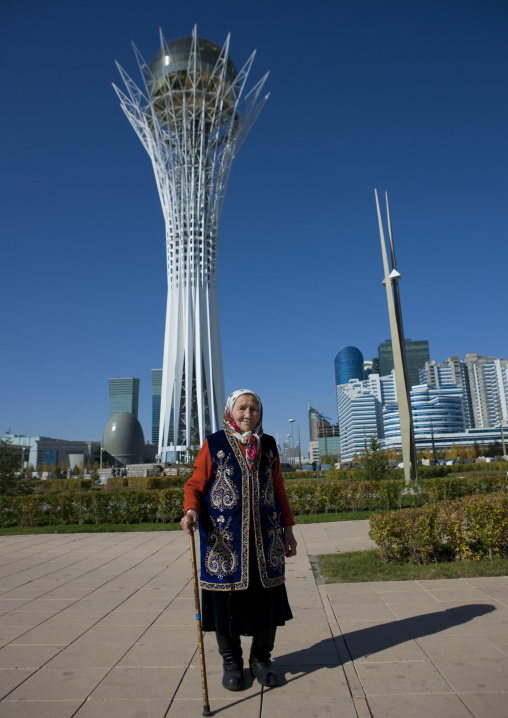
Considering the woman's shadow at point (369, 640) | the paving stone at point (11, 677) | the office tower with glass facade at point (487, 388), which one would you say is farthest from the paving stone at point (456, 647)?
the office tower with glass facade at point (487, 388)

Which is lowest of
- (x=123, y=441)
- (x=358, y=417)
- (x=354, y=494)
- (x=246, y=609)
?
(x=246, y=609)

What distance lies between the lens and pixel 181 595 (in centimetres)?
536

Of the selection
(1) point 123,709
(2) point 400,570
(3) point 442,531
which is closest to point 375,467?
(3) point 442,531

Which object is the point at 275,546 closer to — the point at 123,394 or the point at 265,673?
the point at 265,673

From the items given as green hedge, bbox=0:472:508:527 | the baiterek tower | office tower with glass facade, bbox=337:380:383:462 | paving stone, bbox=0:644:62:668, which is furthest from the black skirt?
office tower with glass facade, bbox=337:380:383:462

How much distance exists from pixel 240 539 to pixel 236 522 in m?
0.10

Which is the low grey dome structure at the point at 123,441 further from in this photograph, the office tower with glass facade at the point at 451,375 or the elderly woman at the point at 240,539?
the office tower with glass facade at the point at 451,375

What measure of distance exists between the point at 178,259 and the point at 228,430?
37.9 metres

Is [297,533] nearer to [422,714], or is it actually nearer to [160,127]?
[422,714]

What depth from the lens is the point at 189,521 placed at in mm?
3018

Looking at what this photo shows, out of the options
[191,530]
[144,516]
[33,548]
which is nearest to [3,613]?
[191,530]

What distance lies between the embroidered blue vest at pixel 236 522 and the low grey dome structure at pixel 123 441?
63820 millimetres

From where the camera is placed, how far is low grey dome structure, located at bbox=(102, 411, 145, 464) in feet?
215

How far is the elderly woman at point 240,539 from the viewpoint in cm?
309
